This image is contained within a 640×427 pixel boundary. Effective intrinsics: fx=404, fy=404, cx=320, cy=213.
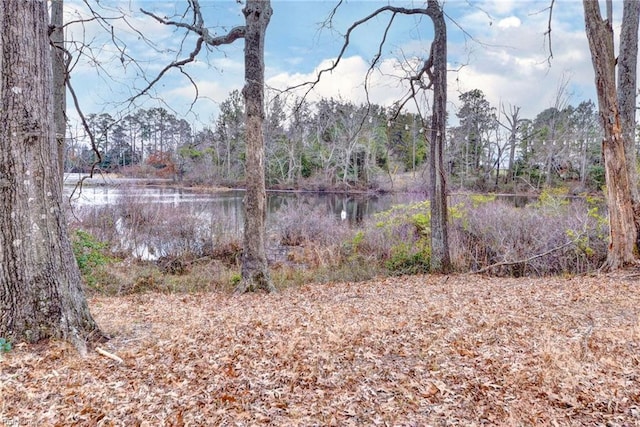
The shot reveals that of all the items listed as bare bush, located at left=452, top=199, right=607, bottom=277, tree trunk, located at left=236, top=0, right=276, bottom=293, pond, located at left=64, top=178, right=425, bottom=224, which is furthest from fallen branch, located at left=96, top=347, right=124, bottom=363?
bare bush, located at left=452, top=199, right=607, bottom=277

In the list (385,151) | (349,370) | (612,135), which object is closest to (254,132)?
(349,370)

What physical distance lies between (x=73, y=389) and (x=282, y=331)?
5.98 ft

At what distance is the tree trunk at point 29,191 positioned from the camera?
329cm

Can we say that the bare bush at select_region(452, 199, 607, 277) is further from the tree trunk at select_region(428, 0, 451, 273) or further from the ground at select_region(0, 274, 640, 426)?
the ground at select_region(0, 274, 640, 426)

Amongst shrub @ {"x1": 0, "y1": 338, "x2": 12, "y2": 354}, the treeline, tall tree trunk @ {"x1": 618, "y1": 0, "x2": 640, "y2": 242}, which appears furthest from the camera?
the treeline

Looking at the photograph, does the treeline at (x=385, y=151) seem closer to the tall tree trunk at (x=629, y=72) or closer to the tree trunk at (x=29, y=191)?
the tall tree trunk at (x=629, y=72)

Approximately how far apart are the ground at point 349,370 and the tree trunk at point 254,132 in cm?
202

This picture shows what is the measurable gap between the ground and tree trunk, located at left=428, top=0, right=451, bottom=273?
3.52 m

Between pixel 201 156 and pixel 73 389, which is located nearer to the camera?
pixel 73 389

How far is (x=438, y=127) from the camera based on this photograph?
8086 mm

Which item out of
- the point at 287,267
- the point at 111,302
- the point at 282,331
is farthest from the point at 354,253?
the point at 282,331

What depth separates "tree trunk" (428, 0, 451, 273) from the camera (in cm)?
795

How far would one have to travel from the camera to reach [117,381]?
2.89 meters

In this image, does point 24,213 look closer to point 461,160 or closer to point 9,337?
point 9,337
